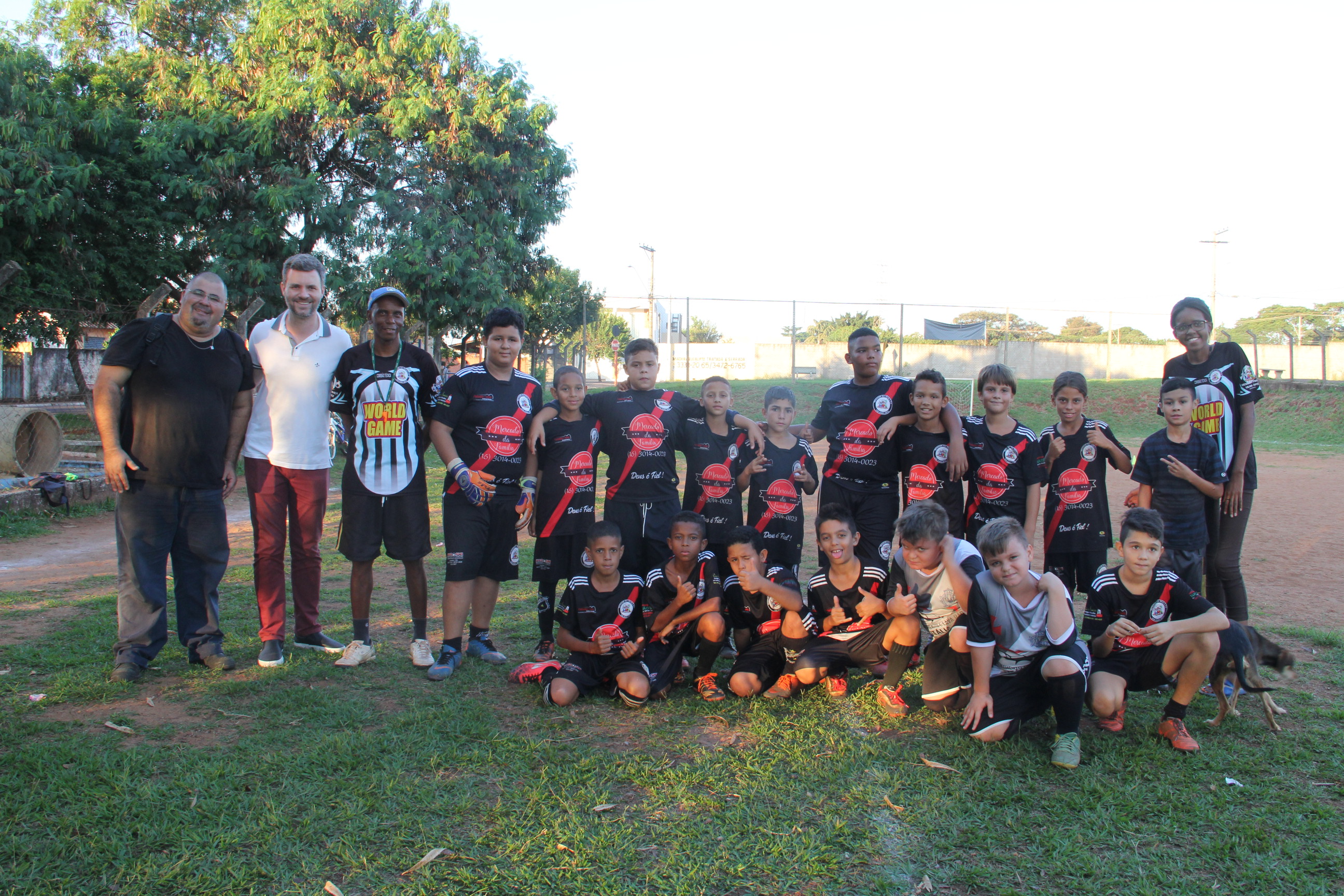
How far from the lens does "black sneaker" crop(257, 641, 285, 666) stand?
4.27 m

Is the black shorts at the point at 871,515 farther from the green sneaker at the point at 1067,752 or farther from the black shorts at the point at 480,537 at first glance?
the black shorts at the point at 480,537

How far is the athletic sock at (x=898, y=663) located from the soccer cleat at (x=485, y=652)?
76.5 inches

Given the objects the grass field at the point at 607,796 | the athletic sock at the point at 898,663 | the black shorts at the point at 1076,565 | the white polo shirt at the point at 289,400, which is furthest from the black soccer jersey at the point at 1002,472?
the white polo shirt at the point at 289,400

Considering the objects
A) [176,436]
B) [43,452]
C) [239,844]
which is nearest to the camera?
[239,844]

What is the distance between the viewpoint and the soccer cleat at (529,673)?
13.3 ft

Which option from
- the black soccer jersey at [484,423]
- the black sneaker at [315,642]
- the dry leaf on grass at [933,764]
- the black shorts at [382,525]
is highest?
the black soccer jersey at [484,423]

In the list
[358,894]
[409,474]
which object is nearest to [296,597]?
[409,474]

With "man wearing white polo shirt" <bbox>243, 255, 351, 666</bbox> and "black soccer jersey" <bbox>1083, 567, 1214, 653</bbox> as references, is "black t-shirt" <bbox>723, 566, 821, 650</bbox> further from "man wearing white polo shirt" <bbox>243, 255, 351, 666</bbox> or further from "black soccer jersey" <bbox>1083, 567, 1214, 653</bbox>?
"man wearing white polo shirt" <bbox>243, 255, 351, 666</bbox>

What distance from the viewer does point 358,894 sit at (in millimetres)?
2361

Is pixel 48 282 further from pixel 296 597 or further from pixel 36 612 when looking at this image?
pixel 296 597

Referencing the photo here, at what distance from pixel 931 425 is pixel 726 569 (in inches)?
53.8

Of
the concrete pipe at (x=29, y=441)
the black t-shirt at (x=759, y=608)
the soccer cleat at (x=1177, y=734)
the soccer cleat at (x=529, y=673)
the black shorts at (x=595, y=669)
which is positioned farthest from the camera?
the concrete pipe at (x=29, y=441)

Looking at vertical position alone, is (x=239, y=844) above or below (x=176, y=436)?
below

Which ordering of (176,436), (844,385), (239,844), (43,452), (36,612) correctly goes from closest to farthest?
(239,844) < (176,436) < (844,385) < (36,612) < (43,452)
